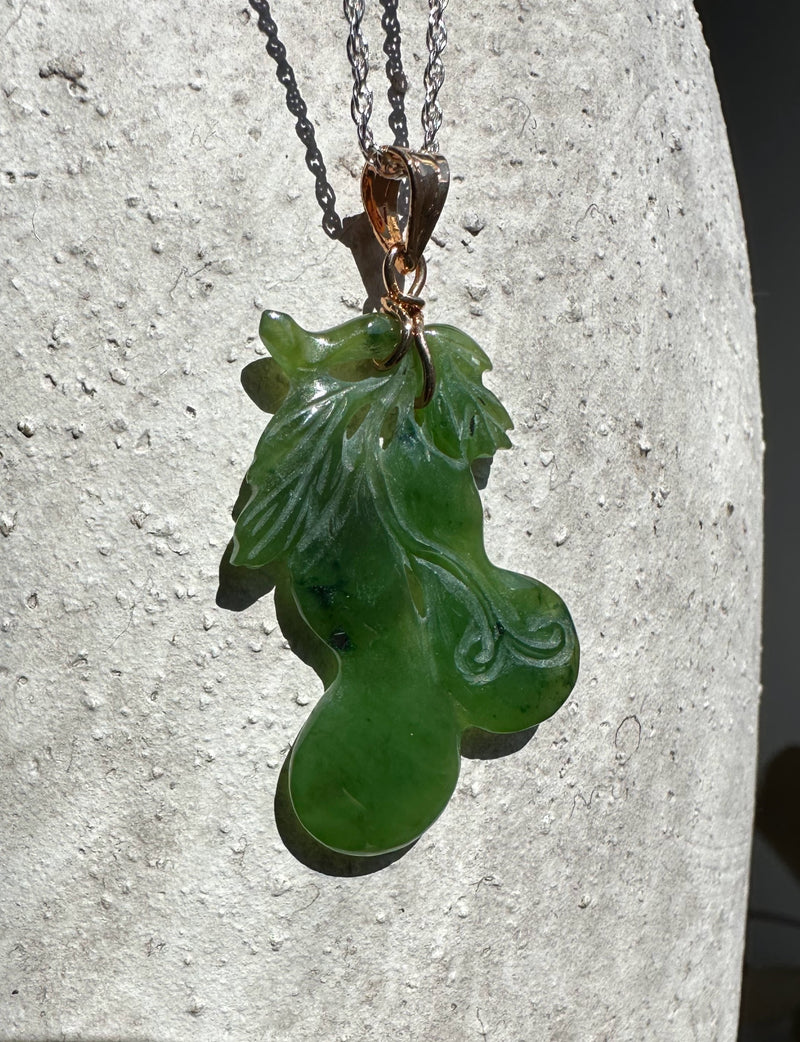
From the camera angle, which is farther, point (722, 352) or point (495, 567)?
point (722, 352)

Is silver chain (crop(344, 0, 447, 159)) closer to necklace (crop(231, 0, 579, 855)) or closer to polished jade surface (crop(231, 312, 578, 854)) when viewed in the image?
necklace (crop(231, 0, 579, 855))

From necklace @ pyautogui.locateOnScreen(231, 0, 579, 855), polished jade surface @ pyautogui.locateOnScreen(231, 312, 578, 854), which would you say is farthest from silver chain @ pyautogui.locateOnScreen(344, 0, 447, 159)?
polished jade surface @ pyautogui.locateOnScreen(231, 312, 578, 854)

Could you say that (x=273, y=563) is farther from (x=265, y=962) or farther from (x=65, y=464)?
(x=265, y=962)

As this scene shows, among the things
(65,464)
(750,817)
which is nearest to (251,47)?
(65,464)

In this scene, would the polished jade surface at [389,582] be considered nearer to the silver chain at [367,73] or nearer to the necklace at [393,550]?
the necklace at [393,550]

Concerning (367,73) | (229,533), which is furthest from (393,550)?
(367,73)

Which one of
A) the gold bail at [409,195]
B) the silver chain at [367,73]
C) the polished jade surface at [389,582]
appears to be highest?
the silver chain at [367,73]

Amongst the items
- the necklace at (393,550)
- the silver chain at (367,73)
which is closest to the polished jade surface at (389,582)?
the necklace at (393,550)
